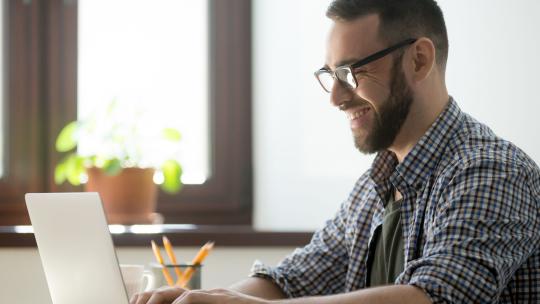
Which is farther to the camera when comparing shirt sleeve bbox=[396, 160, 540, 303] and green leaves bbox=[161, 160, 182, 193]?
green leaves bbox=[161, 160, 182, 193]

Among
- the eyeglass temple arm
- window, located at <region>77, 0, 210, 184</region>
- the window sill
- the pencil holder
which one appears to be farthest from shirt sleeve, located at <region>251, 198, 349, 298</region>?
window, located at <region>77, 0, 210, 184</region>

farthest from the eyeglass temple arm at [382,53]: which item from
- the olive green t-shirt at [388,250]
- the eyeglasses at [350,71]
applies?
the olive green t-shirt at [388,250]

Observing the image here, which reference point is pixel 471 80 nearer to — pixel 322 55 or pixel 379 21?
pixel 322 55

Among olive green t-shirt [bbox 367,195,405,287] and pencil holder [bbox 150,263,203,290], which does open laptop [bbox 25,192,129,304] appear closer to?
pencil holder [bbox 150,263,203,290]

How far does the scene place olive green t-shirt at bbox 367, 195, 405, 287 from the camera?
5.39 ft

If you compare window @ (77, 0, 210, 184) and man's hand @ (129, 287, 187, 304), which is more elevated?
window @ (77, 0, 210, 184)

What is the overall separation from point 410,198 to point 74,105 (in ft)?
5.09

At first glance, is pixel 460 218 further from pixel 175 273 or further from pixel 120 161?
pixel 120 161

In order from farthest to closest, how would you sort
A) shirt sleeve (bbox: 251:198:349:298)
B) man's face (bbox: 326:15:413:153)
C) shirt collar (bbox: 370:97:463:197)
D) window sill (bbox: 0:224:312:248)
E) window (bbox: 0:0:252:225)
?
window (bbox: 0:0:252:225) < window sill (bbox: 0:224:312:248) < shirt sleeve (bbox: 251:198:349:298) < man's face (bbox: 326:15:413:153) < shirt collar (bbox: 370:97:463:197)

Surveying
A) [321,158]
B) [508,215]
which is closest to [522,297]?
[508,215]

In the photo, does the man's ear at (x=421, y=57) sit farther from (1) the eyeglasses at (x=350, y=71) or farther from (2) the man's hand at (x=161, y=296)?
(2) the man's hand at (x=161, y=296)

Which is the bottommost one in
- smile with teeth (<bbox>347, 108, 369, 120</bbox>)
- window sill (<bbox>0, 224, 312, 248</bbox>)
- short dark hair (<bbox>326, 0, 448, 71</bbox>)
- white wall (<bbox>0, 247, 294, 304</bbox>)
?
white wall (<bbox>0, 247, 294, 304</bbox>)

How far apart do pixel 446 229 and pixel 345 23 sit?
1.75 feet

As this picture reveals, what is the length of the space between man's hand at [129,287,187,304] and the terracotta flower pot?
1.30 meters
